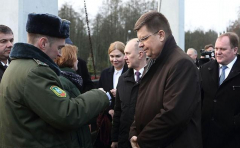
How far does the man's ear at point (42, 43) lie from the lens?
6.36 ft

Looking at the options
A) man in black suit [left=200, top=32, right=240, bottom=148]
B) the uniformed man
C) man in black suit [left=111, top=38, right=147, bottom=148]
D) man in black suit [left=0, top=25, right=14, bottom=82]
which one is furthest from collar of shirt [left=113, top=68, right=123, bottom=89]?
the uniformed man

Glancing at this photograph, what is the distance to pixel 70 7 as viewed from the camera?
10641 mm

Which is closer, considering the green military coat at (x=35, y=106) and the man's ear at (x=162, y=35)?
the green military coat at (x=35, y=106)

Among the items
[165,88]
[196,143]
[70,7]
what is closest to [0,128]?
[165,88]

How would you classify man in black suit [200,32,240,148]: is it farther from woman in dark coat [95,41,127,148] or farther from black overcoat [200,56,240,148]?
woman in dark coat [95,41,127,148]

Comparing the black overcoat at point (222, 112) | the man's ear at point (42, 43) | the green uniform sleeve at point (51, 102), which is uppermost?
the man's ear at point (42, 43)

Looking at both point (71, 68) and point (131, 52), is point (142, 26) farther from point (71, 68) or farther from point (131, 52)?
point (131, 52)

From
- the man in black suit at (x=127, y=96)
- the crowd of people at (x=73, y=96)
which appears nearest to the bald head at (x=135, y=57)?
the man in black suit at (x=127, y=96)

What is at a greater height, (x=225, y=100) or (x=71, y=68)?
(x=71, y=68)

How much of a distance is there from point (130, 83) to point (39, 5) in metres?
1.69

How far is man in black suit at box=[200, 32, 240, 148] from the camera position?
118 inches

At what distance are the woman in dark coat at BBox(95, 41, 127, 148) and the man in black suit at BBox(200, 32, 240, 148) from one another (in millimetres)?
1335

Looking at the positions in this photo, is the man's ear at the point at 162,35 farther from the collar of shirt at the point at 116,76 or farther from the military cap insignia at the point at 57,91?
the collar of shirt at the point at 116,76

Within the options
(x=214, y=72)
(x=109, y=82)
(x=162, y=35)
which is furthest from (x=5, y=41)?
(x=214, y=72)
